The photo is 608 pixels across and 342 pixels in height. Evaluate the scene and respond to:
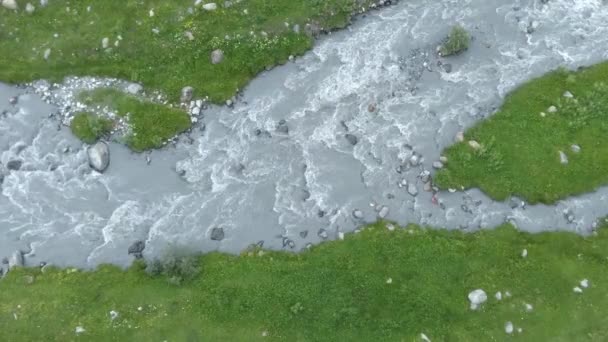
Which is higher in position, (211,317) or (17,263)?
(17,263)

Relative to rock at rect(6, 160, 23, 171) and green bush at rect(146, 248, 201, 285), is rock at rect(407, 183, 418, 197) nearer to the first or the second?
green bush at rect(146, 248, 201, 285)

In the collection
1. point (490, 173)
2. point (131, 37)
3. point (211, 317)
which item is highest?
point (131, 37)

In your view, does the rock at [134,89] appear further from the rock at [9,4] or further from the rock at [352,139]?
the rock at [352,139]

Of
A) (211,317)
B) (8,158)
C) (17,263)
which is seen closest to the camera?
(211,317)

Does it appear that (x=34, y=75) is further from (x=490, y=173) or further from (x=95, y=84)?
(x=490, y=173)

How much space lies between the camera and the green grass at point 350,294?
985 inches

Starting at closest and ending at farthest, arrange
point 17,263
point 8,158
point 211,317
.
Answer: point 211,317 < point 17,263 < point 8,158

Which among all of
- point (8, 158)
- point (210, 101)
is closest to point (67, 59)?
point (8, 158)

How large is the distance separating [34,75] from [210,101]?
10.5 metres

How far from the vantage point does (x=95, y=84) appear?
103 feet

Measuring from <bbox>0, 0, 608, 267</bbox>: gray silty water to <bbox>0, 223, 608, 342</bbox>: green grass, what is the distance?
1.26m

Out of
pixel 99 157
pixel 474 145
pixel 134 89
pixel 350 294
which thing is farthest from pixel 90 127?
pixel 474 145

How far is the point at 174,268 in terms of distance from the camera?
26.4 metres

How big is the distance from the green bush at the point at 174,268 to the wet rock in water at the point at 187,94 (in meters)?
9.30
